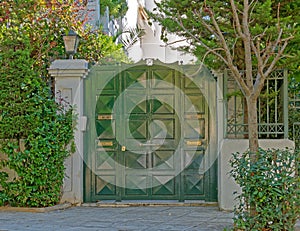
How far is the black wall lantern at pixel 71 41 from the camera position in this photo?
8117 mm

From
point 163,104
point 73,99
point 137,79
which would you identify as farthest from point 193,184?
point 73,99

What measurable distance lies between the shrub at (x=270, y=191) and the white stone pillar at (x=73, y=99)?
342 centimetres

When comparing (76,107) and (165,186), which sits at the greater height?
(76,107)

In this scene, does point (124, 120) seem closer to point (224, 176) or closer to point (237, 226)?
point (224, 176)

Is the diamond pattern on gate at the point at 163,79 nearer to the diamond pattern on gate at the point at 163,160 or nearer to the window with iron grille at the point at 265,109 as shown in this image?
the window with iron grille at the point at 265,109

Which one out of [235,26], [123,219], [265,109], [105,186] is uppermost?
[235,26]

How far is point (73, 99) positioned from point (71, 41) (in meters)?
0.96

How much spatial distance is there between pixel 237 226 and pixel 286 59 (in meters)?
2.59

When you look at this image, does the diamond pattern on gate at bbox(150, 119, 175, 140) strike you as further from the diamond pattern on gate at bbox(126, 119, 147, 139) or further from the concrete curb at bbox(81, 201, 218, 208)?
the concrete curb at bbox(81, 201, 218, 208)

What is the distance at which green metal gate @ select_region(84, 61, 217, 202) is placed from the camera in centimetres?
814

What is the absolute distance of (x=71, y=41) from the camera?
8.16m

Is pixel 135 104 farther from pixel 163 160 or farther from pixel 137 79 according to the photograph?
pixel 163 160

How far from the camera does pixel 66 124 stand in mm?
8000

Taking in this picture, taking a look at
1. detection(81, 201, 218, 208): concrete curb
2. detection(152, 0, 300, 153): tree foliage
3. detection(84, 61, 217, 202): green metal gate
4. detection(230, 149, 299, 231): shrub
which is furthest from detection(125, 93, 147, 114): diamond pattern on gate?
detection(230, 149, 299, 231): shrub
